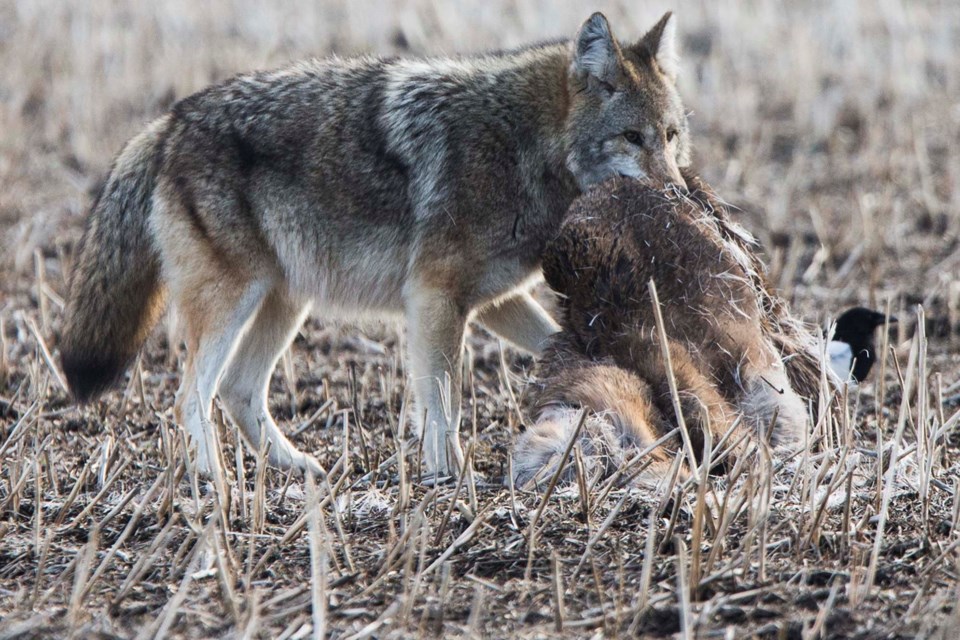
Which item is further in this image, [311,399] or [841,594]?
[311,399]

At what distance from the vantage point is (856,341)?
5426mm

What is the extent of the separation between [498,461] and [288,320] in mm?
1370

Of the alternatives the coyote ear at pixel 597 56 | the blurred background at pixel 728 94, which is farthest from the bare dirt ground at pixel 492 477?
the coyote ear at pixel 597 56

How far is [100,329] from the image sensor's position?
17.2ft

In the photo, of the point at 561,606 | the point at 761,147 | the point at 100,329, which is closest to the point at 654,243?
the point at 561,606

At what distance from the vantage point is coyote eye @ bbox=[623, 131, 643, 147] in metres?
5.19

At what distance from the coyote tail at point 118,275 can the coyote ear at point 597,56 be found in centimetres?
185

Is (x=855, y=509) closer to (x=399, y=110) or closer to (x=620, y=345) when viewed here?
(x=620, y=345)

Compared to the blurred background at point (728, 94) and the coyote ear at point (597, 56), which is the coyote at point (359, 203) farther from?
the blurred background at point (728, 94)

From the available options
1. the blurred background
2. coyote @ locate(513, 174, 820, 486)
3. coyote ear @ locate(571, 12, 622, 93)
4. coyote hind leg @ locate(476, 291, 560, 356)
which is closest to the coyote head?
coyote ear @ locate(571, 12, 622, 93)

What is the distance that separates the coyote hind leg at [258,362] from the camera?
5.43 m

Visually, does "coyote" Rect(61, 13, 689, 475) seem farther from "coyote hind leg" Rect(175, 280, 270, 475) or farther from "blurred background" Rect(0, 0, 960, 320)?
"blurred background" Rect(0, 0, 960, 320)

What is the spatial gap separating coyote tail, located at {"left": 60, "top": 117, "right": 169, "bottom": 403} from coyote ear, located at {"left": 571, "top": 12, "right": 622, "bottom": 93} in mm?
1847

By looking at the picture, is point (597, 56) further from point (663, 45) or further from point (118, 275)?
point (118, 275)
